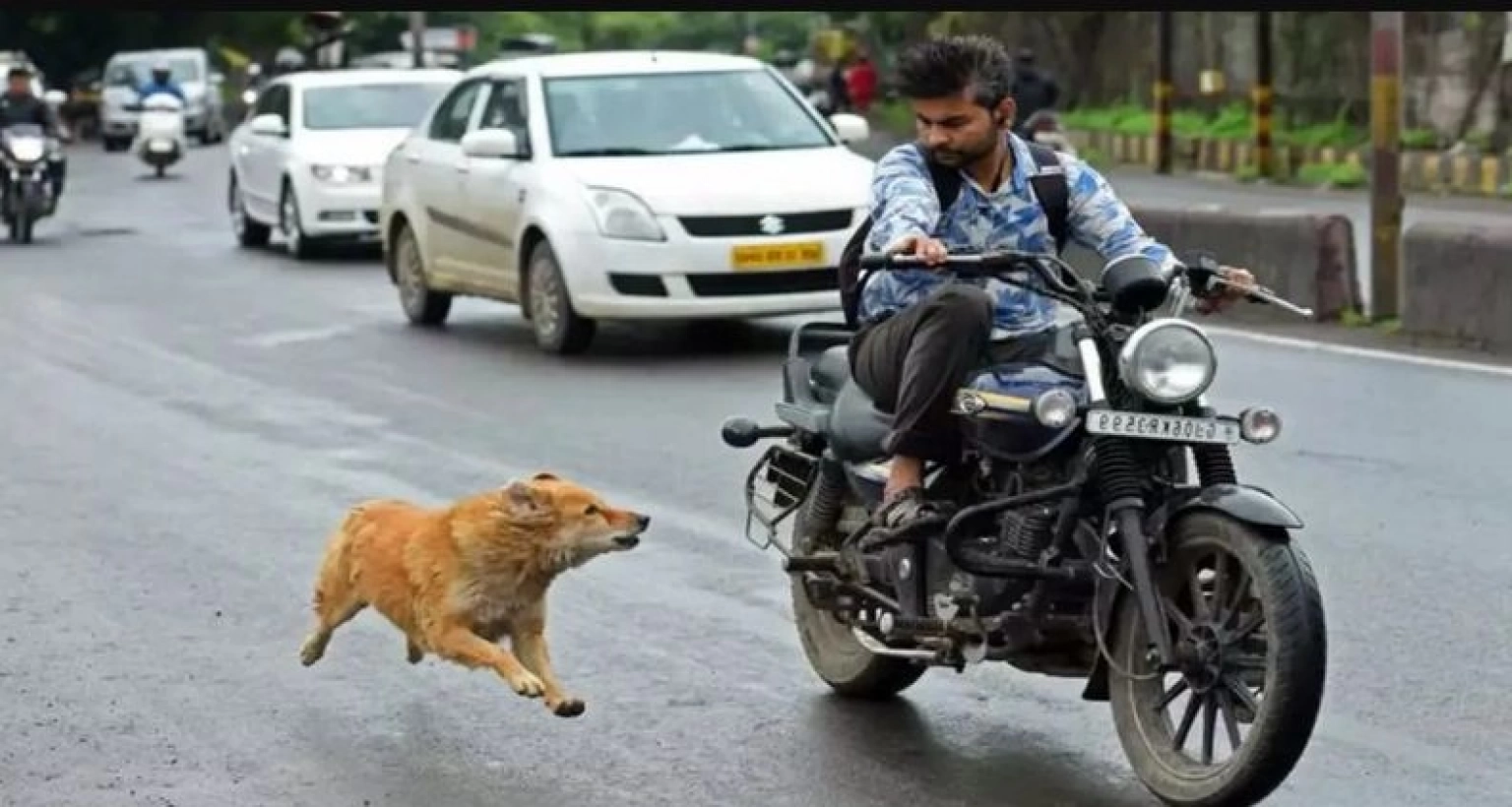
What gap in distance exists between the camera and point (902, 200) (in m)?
6.42

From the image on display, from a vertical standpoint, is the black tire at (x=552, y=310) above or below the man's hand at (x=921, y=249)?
below

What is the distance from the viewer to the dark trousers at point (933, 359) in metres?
6.24

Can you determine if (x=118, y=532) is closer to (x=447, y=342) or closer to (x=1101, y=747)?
(x=1101, y=747)

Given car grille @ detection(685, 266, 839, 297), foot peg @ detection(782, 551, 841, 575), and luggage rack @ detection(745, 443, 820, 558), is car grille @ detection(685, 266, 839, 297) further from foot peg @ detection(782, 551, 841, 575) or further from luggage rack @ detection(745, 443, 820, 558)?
foot peg @ detection(782, 551, 841, 575)

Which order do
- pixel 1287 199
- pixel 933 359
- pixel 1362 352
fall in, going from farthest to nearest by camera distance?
pixel 1287 199
pixel 1362 352
pixel 933 359

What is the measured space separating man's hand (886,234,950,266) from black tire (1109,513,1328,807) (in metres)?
0.73

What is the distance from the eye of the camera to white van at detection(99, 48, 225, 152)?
59.0 meters

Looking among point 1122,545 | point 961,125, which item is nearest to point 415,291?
point 961,125

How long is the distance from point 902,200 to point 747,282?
9.37 metres

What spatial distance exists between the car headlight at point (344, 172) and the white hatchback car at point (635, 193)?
6.55 m

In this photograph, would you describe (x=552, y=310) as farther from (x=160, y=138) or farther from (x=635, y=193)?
(x=160, y=138)

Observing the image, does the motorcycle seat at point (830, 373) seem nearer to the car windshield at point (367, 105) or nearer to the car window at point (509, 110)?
the car window at point (509, 110)

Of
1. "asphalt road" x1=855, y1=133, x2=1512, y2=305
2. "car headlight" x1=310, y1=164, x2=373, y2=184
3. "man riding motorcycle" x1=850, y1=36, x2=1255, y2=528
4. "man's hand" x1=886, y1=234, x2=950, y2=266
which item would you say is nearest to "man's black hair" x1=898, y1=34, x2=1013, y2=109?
"man riding motorcycle" x1=850, y1=36, x2=1255, y2=528

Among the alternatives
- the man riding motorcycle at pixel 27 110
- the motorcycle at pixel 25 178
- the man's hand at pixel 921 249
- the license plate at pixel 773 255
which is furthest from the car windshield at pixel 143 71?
the man's hand at pixel 921 249
